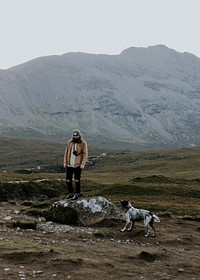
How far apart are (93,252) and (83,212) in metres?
8.68

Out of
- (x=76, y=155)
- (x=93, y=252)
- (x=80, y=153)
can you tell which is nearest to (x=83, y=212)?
(x=76, y=155)

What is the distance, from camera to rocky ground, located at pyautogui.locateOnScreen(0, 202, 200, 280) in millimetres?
16719

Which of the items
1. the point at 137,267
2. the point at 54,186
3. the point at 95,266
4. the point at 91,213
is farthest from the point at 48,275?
the point at 54,186

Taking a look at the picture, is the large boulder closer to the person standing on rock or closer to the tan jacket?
the person standing on rock

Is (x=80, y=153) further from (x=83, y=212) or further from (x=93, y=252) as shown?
(x=93, y=252)

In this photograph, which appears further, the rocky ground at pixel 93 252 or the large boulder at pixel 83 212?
the large boulder at pixel 83 212

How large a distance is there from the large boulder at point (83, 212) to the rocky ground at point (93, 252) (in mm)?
960

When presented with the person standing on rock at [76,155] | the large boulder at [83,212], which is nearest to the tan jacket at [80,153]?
the person standing on rock at [76,155]

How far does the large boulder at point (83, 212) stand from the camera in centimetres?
2847

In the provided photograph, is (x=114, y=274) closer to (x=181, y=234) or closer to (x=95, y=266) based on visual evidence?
(x=95, y=266)

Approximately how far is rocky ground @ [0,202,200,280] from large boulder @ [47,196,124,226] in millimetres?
960

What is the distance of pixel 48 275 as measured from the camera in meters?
15.7

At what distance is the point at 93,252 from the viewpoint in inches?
795

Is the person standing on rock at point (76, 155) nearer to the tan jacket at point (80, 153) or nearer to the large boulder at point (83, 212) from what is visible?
the tan jacket at point (80, 153)
